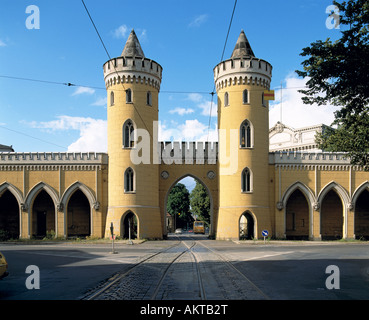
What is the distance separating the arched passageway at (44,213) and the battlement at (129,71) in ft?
39.2

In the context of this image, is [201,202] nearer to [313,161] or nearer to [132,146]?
[313,161]

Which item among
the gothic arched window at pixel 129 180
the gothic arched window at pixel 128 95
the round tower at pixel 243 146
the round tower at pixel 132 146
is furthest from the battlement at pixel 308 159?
the gothic arched window at pixel 128 95

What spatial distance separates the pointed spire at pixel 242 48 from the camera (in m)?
37.8

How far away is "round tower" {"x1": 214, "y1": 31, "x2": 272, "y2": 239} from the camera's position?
35531 millimetres

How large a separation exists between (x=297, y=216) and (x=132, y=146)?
53.8ft

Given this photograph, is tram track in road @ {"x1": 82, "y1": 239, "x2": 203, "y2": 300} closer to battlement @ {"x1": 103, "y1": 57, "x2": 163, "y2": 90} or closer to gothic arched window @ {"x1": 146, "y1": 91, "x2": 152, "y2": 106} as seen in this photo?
gothic arched window @ {"x1": 146, "y1": 91, "x2": 152, "y2": 106}

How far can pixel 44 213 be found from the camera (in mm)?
39125

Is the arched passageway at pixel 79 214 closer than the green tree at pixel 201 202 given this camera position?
Yes

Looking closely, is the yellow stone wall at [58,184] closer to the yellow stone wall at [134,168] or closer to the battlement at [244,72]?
the yellow stone wall at [134,168]

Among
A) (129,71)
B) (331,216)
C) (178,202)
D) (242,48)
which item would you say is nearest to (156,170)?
(129,71)

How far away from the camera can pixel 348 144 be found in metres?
19.9

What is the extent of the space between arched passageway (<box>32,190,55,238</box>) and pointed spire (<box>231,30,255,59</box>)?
70.0 ft
